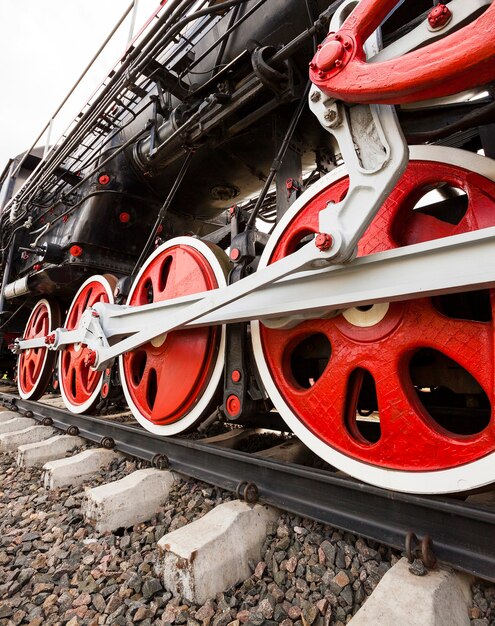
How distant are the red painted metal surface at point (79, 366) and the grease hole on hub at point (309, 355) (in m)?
1.45

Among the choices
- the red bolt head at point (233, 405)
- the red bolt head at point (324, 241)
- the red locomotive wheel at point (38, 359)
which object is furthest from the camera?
the red locomotive wheel at point (38, 359)

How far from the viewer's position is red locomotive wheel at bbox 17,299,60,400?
11.2ft

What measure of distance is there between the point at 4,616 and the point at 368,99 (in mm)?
1762

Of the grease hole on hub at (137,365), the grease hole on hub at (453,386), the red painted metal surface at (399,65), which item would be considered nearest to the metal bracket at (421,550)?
the grease hole on hub at (453,386)

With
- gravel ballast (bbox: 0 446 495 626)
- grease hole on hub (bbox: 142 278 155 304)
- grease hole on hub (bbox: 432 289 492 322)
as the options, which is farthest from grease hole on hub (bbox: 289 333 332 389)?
grease hole on hub (bbox: 142 278 155 304)

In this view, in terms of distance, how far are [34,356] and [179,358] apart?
2.61 metres

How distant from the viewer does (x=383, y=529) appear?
3.32ft

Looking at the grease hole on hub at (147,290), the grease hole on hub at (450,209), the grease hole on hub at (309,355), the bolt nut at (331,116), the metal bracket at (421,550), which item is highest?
the bolt nut at (331,116)

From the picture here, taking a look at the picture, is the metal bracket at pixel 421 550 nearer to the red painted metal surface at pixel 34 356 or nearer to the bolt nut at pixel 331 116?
the bolt nut at pixel 331 116

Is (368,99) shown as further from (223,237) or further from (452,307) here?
(223,237)

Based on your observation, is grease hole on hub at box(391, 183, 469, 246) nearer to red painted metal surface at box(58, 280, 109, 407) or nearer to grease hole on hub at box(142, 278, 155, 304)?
grease hole on hub at box(142, 278, 155, 304)

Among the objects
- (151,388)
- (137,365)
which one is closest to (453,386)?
(151,388)

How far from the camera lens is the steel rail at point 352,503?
88 centimetres

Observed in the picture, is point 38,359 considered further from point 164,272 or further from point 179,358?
point 179,358
